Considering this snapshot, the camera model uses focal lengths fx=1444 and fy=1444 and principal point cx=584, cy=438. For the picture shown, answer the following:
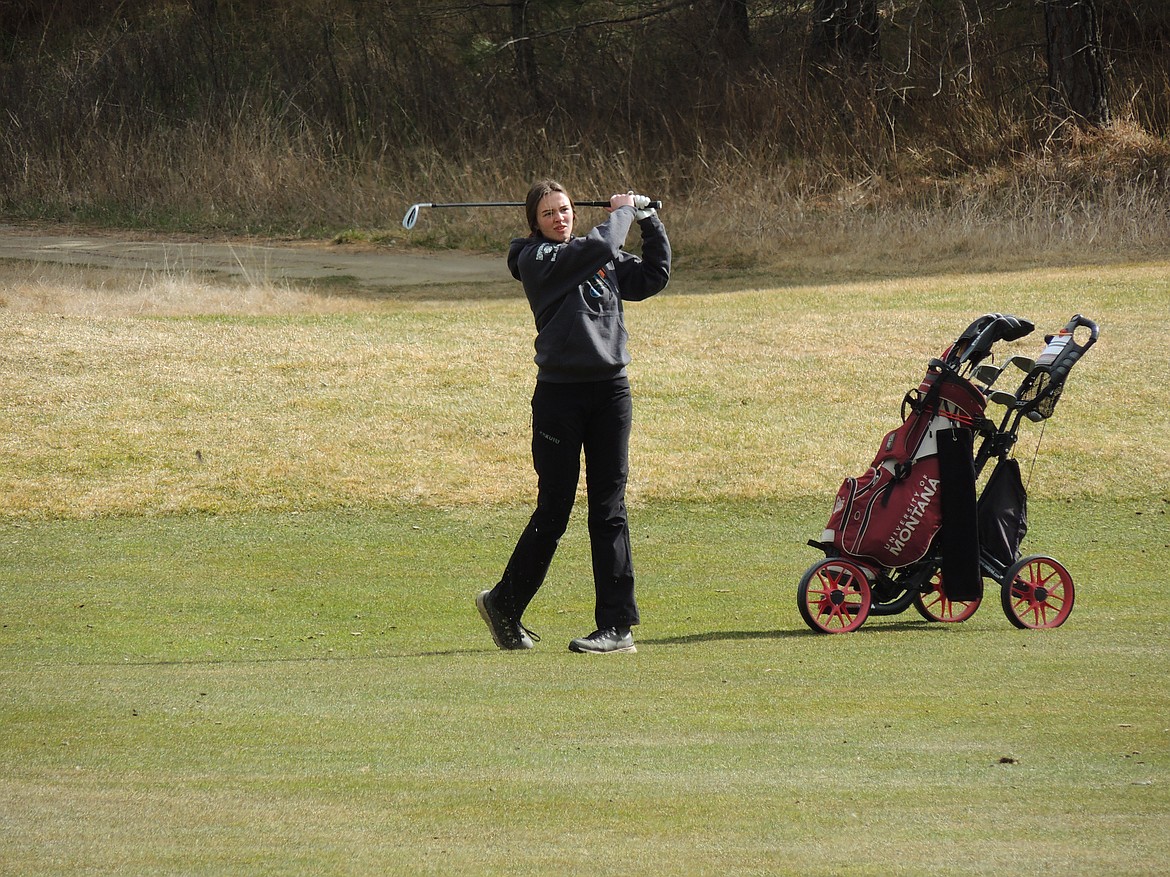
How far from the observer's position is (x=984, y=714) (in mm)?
4629

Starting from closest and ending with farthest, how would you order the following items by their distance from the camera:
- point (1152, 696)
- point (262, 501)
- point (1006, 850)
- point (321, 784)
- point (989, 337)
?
1. point (1006, 850)
2. point (321, 784)
3. point (1152, 696)
4. point (989, 337)
5. point (262, 501)

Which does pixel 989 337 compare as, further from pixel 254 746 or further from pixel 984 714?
pixel 254 746

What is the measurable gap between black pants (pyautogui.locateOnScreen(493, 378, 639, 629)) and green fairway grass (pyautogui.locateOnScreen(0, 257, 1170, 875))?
32cm

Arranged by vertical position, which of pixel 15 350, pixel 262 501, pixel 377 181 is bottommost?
pixel 262 501

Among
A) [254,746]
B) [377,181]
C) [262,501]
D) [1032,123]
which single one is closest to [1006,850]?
[254,746]

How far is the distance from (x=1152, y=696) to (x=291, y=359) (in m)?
11.8

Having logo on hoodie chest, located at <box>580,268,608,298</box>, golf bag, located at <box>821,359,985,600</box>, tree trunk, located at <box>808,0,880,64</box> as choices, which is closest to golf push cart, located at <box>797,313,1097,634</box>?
golf bag, located at <box>821,359,985,600</box>

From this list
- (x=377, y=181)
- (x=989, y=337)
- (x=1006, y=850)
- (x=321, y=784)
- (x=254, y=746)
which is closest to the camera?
(x=1006, y=850)

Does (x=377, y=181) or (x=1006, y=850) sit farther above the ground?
(x=377, y=181)

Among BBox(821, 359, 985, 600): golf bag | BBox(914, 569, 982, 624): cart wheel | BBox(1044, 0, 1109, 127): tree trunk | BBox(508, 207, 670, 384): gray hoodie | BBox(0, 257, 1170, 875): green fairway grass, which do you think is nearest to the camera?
BBox(0, 257, 1170, 875): green fairway grass

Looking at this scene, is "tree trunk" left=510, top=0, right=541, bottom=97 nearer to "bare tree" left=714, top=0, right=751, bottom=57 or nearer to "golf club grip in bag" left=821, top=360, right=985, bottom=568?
"bare tree" left=714, top=0, right=751, bottom=57

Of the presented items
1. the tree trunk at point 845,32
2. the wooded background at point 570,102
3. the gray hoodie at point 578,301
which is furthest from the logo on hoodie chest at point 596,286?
the tree trunk at point 845,32

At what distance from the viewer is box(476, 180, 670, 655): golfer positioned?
229 inches

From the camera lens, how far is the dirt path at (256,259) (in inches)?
887
